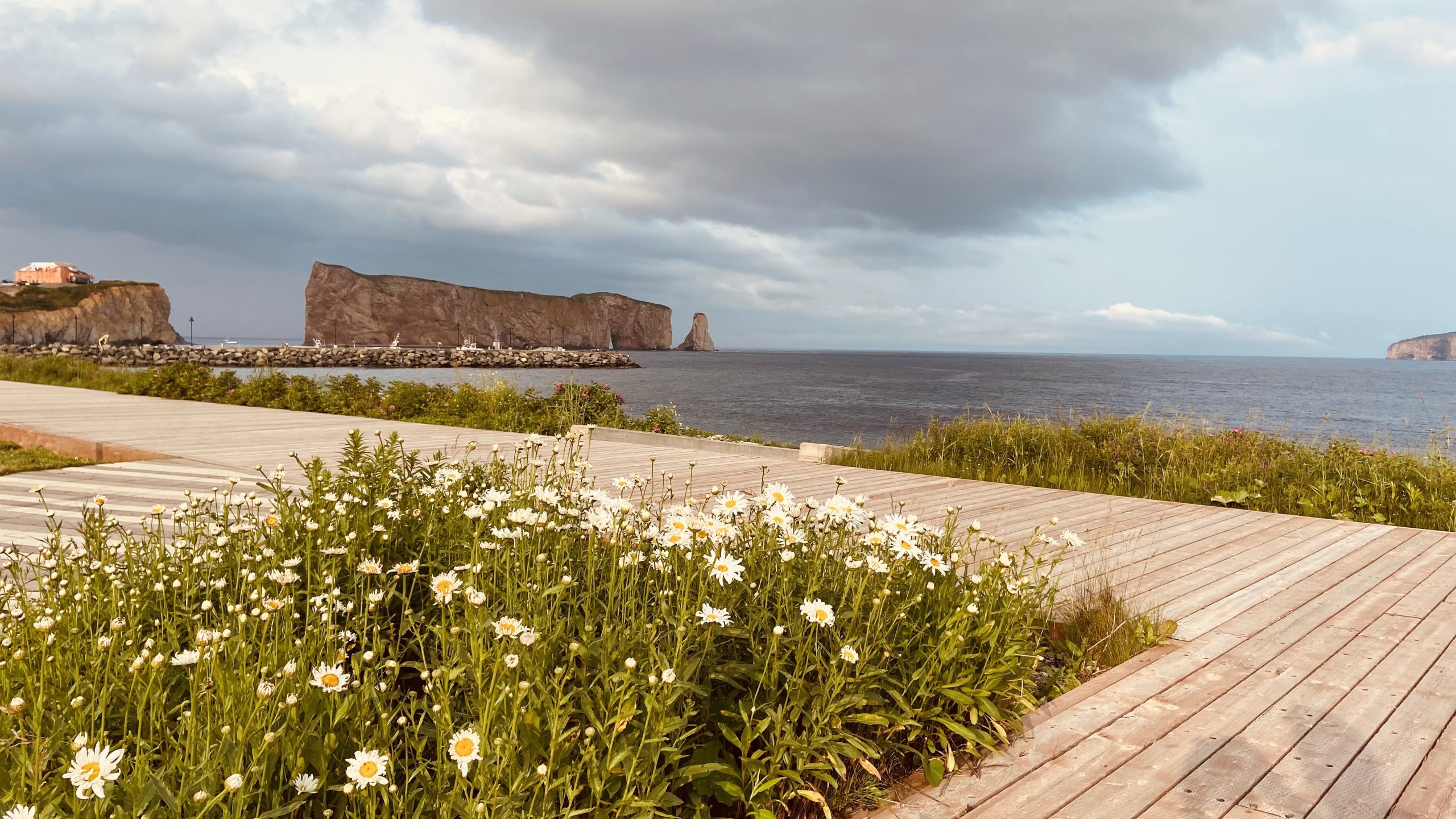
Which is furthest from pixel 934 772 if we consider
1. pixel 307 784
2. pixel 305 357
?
pixel 305 357

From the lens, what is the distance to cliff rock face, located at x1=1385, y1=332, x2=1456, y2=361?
424 ft

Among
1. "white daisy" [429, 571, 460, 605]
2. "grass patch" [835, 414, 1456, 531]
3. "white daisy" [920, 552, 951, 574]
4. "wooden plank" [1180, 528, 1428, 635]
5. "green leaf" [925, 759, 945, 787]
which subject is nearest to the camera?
"white daisy" [429, 571, 460, 605]

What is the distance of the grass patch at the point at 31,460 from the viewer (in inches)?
230

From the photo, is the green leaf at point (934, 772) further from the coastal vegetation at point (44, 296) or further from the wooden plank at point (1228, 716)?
the coastal vegetation at point (44, 296)

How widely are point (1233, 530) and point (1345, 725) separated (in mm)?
2891

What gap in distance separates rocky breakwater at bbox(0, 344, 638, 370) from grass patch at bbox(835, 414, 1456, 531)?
31.3 meters

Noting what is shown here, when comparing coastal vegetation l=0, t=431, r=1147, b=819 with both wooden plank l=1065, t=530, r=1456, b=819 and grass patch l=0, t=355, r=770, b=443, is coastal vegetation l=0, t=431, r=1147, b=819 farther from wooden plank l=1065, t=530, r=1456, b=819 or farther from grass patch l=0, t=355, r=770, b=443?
grass patch l=0, t=355, r=770, b=443

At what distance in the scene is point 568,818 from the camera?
138 cm

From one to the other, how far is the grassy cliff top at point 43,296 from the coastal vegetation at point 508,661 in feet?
280

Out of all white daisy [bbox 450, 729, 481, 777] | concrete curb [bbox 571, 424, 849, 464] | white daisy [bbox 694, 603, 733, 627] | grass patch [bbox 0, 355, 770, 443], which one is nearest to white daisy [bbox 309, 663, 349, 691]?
white daisy [bbox 450, 729, 481, 777]

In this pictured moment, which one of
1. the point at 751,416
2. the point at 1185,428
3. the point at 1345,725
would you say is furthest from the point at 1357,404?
the point at 1345,725

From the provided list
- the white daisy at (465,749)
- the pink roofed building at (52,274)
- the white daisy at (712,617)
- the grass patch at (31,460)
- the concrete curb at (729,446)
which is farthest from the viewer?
the pink roofed building at (52,274)

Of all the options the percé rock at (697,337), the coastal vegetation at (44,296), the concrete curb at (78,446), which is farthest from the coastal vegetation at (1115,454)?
the percé rock at (697,337)

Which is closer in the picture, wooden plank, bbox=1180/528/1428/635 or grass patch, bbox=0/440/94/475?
wooden plank, bbox=1180/528/1428/635
